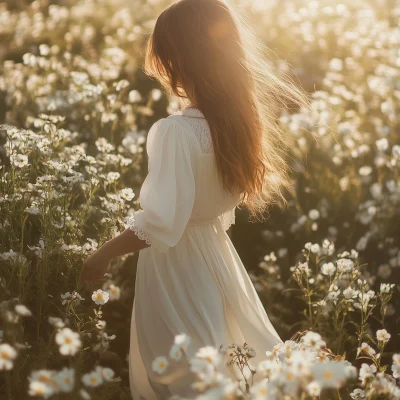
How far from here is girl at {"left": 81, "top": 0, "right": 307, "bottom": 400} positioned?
242 centimetres

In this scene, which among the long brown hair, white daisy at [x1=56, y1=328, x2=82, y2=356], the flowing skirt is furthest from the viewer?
the flowing skirt

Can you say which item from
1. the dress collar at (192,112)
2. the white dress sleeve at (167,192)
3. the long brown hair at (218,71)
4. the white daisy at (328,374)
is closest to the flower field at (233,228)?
the white daisy at (328,374)

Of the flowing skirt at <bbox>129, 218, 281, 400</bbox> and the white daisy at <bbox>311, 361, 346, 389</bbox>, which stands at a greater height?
the white daisy at <bbox>311, 361, 346, 389</bbox>

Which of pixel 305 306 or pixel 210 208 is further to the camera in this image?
pixel 305 306

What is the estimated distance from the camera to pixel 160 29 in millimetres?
2541

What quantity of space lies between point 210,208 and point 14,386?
0.97m

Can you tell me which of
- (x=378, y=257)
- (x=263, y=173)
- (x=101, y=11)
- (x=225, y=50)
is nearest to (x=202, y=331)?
(x=263, y=173)

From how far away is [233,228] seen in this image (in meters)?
4.77

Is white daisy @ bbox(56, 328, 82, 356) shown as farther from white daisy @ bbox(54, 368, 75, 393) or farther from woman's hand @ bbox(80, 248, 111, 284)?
woman's hand @ bbox(80, 248, 111, 284)

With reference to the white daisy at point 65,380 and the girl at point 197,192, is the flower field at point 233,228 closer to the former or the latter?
the white daisy at point 65,380

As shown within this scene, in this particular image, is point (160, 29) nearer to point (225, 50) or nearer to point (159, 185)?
point (225, 50)

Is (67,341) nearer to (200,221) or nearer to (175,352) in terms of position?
(175,352)

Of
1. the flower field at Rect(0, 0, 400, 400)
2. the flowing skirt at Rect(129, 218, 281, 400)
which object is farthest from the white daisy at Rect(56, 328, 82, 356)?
the flowing skirt at Rect(129, 218, 281, 400)

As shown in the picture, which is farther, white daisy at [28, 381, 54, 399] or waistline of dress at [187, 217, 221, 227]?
waistline of dress at [187, 217, 221, 227]
